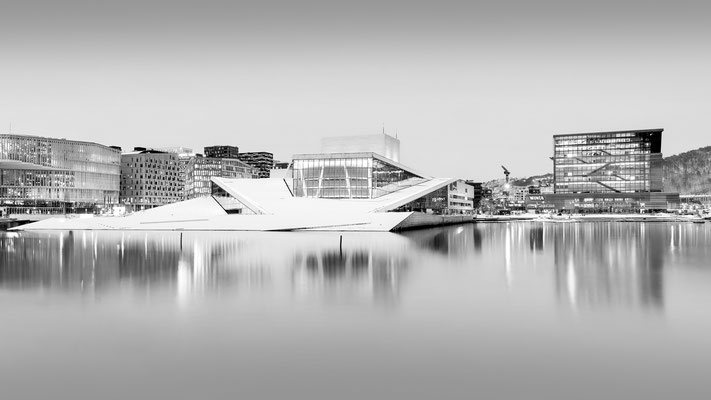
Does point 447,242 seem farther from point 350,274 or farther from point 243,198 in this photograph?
point 243,198

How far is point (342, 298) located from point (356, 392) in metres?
8.07

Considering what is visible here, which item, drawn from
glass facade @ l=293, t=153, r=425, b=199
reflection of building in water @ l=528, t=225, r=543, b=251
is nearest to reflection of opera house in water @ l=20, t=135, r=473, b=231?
glass facade @ l=293, t=153, r=425, b=199

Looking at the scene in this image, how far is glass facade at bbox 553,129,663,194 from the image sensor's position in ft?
470

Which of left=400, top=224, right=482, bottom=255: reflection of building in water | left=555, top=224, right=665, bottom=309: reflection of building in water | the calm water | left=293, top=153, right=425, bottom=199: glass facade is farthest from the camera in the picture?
left=293, top=153, right=425, bottom=199: glass facade

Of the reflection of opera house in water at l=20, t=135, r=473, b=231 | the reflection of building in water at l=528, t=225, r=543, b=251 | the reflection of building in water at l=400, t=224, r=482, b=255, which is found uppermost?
the reflection of opera house in water at l=20, t=135, r=473, b=231

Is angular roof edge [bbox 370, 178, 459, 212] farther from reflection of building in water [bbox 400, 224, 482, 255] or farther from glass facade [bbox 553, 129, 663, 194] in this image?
glass facade [bbox 553, 129, 663, 194]

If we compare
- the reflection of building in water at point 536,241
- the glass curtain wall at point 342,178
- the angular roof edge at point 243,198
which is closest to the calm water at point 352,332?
the reflection of building in water at point 536,241

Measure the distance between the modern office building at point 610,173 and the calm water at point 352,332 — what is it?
132059 mm

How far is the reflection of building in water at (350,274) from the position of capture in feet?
58.4

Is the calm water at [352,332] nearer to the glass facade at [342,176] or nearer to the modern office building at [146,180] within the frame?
the glass facade at [342,176]

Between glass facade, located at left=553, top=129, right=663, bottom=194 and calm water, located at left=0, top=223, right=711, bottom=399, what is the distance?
134m

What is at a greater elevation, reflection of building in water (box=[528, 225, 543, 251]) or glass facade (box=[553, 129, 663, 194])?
glass facade (box=[553, 129, 663, 194])

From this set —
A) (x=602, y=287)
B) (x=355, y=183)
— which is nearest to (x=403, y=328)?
(x=602, y=287)

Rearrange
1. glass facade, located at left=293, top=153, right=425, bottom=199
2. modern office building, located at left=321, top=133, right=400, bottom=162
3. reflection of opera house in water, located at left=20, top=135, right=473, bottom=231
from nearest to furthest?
reflection of opera house in water, located at left=20, top=135, right=473, bottom=231 → glass facade, located at left=293, top=153, right=425, bottom=199 → modern office building, located at left=321, top=133, right=400, bottom=162
